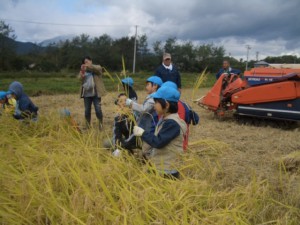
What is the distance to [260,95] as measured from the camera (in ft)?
20.6

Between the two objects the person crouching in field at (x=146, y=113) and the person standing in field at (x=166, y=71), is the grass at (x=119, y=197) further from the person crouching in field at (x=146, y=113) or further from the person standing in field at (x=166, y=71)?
the person standing in field at (x=166, y=71)

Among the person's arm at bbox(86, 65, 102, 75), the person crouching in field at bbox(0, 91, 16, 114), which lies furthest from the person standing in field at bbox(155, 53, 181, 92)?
the person crouching in field at bbox(0, 91, 16, 114)

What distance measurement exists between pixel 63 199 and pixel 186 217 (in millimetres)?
919

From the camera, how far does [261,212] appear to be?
2.30 m

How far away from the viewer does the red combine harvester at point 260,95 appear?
586cm

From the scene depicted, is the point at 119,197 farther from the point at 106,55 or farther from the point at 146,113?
the point at 106,55

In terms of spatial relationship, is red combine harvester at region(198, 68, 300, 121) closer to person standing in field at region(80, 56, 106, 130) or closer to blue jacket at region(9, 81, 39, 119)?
person standing in field at region(80, 56, 106, 130)

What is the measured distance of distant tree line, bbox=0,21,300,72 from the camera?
35.4 meters

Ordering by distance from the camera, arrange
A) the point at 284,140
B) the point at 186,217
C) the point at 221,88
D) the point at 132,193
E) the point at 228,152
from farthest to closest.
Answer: the point at 221,88, the point at 284,140, the point at 228,152, the point at 132,193, the point at 186,217

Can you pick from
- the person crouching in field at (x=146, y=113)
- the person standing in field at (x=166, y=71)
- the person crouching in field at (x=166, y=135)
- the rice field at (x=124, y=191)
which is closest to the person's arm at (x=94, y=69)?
the person standing in field at (x=166, y=71)

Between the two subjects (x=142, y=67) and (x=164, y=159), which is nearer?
(x=164, y=159)

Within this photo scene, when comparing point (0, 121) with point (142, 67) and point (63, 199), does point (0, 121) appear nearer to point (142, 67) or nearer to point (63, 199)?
point (63, 199)

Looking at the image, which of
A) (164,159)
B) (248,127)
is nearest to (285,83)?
(248,127)

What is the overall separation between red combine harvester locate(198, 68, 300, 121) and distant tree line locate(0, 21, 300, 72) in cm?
3050
